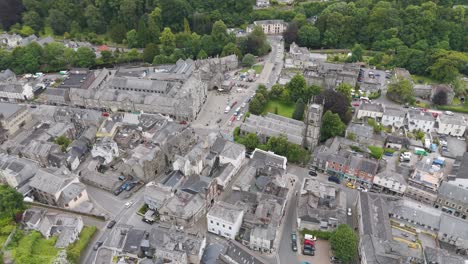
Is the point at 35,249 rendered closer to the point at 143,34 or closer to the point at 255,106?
the point at 255,106

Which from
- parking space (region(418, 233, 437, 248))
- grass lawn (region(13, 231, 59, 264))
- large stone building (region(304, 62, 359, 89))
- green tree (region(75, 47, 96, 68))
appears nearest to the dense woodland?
green tree (region(75, 47, 96, 68))

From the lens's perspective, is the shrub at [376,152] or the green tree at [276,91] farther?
the green tree at [276,91]

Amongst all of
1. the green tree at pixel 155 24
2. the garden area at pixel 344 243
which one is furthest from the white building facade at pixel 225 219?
the green tree at pixel 155 24

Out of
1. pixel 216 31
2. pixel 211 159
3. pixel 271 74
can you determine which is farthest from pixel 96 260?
pixel 216 31

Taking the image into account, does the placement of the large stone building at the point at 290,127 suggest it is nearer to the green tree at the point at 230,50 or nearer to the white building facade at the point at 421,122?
the white building facade at the point at 421,122

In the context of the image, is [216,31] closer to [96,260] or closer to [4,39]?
[4,39]

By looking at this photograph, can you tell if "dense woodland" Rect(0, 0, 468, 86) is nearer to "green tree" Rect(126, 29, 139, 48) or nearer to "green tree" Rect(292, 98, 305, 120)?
"green tree" Rect(126, 29, 139, 48)
